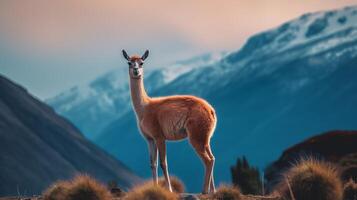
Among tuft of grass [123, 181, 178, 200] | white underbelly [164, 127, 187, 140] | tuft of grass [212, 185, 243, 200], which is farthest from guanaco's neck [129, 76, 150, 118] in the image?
tuft of grass [123, 181, 178, 200]

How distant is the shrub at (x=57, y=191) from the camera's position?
26.9 m

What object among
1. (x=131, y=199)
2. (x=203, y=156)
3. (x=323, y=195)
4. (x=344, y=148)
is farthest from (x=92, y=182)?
(x=344, y=148)

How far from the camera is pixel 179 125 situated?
29.5 m

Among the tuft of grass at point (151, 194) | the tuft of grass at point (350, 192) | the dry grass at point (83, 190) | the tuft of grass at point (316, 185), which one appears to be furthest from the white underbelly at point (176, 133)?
the tuft of grass at point (350, 192)

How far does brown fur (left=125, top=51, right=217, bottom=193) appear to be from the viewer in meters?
29.2

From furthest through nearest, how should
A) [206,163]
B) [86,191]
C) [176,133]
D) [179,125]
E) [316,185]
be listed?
[176,133], [179,125], [206,163], [86,191], [316,185]

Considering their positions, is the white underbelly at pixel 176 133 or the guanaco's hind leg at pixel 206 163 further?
the white underbelly at pixel 176 133

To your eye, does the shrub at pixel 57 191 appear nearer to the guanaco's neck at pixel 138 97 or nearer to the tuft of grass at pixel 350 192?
the guanaco's neck at pixel 138 97

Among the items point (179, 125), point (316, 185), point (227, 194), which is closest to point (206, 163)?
point (179, 125)

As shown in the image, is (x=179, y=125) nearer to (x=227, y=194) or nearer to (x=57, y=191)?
(x=227, y=194)

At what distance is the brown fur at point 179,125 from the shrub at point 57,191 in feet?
9.77

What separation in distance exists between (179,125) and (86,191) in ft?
14.5

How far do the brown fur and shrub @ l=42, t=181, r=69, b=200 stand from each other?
9.77ft

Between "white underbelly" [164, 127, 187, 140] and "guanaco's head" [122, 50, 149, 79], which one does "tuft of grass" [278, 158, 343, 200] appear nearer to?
"white underbelly" [164, 127, 187, 140]
